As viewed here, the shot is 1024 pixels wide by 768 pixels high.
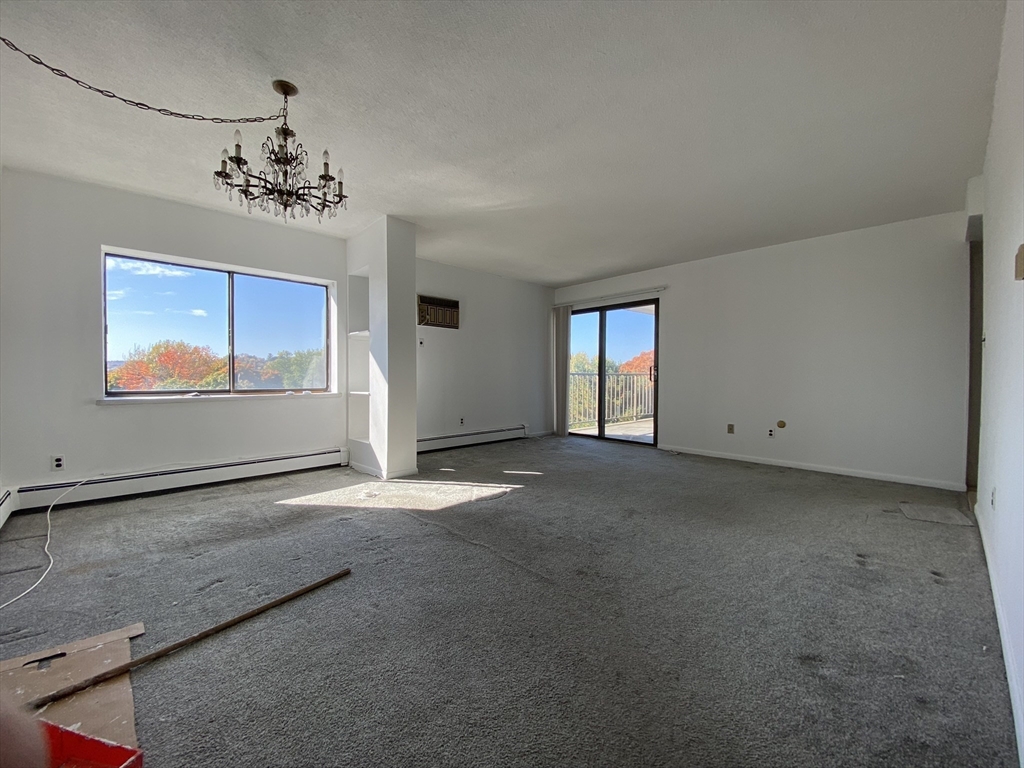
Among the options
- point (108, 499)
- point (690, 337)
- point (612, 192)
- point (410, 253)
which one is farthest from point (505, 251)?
point (108, 499)

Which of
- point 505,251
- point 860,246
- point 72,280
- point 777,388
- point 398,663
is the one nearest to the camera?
point 398,663

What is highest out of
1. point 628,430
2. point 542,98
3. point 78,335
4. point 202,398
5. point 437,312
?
point 542,98

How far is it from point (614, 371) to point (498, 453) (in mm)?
2407

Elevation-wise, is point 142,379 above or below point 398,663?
above

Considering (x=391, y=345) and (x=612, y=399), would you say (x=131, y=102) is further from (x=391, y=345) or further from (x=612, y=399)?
(x=612, y=399)

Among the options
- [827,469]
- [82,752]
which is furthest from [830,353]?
[82,752]

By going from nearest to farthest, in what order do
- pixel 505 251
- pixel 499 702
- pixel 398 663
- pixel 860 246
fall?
pixel 499 702
pixel 398 663
pixel 860 246
pixel 505 251

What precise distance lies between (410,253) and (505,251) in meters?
1.34

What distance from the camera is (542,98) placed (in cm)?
230

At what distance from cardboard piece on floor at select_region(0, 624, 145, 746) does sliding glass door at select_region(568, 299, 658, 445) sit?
222 inches

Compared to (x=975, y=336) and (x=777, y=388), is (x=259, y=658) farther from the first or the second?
(x=975, y=336)

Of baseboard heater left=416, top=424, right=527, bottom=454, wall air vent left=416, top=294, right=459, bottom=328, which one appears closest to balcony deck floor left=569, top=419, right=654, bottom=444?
baseboard heater left=416, top=424, right=527, bottom=454

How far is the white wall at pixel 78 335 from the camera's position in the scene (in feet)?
10.2

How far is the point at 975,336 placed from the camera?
12.2 ft
